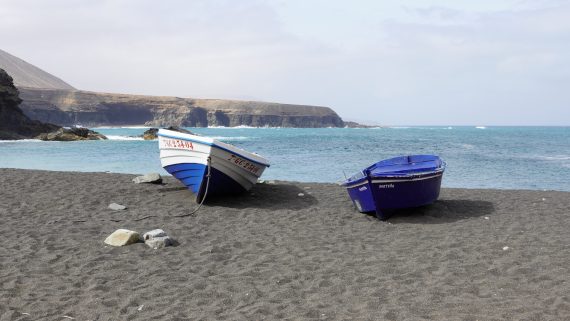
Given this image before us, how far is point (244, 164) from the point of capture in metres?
13.4

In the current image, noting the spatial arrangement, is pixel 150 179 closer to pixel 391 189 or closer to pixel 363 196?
pixel 363 196

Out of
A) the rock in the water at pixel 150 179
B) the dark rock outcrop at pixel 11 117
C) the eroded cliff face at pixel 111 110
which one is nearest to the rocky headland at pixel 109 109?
the eroded cliff face at pixel 111 110

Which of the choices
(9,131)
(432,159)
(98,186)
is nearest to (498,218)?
(432,159)

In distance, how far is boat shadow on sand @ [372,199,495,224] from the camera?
11.5 meters

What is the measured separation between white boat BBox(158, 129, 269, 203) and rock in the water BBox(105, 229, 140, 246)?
3782mm

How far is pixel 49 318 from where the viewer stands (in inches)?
216

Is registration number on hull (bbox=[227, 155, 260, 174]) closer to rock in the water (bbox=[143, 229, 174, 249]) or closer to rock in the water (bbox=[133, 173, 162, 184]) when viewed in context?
Answer: rock in the water (bbox=[133, 173, 162, 184])

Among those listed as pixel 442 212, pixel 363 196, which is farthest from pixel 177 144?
pixel 442 212

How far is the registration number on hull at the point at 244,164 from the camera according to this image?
1292 cm

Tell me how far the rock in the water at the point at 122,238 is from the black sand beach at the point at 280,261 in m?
0.15

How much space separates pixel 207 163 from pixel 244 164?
1.29m

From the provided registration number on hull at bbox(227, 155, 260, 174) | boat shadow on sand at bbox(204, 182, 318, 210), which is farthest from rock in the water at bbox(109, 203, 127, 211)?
registration number on hull at bbox(227, 155, 260, 174)

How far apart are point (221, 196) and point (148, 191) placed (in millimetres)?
2567

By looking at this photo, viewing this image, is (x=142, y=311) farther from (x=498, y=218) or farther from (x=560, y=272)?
(x=498, y=218)
